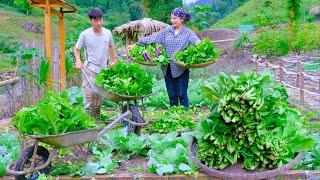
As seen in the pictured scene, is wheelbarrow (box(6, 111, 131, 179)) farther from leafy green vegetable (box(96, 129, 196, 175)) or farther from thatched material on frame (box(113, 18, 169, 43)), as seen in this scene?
thatched material on frame (box(113, 18, 169, 43))

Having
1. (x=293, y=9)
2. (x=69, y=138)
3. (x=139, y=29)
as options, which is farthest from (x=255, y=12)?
(x=69, y=138)

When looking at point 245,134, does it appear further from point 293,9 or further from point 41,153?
point 293,9

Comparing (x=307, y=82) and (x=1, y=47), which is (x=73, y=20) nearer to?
(x=1, y=47)

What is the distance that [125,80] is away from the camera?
6.19 meters

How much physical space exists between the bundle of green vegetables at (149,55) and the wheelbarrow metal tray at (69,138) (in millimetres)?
2606

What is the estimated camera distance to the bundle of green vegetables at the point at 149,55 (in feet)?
24.1

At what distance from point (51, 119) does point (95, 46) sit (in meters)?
2.55

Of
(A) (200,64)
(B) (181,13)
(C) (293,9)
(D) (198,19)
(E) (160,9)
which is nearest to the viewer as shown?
(A) (200,64)

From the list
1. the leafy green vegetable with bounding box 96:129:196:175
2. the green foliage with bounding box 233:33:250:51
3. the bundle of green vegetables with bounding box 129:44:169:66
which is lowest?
the green foliage with bounding box 233:33:250:51

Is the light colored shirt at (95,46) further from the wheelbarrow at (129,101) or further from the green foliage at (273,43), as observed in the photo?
the green foliage at (273,43)

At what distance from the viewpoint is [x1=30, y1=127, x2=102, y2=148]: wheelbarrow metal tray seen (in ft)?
14.9

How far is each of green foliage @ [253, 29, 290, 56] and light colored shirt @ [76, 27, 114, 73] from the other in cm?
1492

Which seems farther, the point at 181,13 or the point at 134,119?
the point at 181,13

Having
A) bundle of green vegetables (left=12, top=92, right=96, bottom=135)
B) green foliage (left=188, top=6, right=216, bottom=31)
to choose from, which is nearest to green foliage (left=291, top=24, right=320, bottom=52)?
green foliage (left=188, top=6, right=216, bottom=31)
